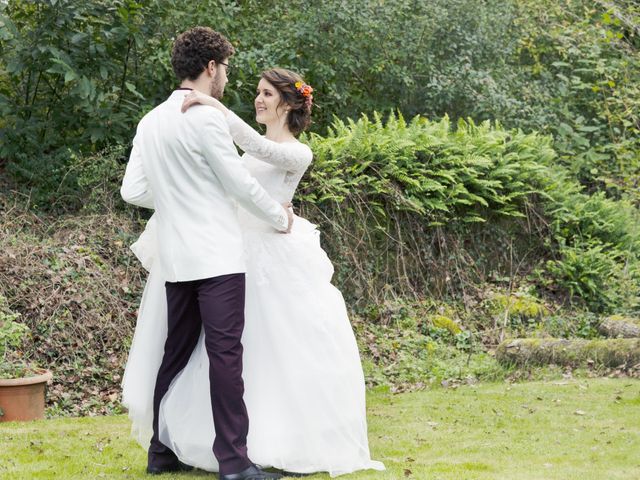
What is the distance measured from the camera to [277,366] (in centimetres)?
497

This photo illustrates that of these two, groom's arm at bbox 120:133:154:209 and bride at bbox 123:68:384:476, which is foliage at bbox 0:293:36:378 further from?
groom's arm at bbox 120:133:154:209

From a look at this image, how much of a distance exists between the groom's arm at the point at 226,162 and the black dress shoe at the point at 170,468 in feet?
4.63

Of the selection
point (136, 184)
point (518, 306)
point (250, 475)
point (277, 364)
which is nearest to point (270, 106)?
point (136, 184)

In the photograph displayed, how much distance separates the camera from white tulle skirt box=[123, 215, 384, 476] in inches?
192

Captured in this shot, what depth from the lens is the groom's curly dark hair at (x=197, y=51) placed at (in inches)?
182

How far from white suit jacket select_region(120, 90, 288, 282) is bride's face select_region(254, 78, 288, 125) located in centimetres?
68

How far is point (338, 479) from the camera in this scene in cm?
479

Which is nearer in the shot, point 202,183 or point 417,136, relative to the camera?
point 202,183

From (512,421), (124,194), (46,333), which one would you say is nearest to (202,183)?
(124,194)

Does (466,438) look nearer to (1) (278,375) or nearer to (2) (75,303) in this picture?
(1) (278,375)

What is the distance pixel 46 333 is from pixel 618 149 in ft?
23.8

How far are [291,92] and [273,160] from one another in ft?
1.64

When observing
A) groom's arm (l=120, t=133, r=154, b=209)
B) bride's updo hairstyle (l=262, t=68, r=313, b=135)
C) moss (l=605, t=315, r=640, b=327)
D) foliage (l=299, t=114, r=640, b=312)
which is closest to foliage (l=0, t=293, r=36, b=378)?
groom's arm (l=120, t=133, r=154, b=209)

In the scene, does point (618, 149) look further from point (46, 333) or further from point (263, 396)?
point (263, 396)
